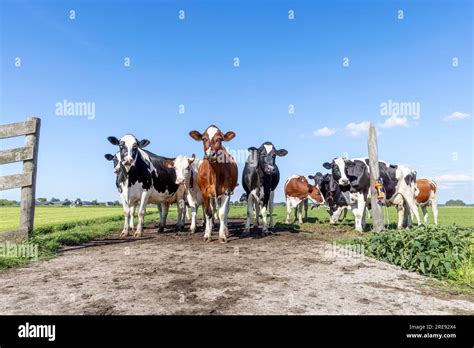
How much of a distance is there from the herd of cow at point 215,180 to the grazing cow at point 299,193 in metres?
3.40

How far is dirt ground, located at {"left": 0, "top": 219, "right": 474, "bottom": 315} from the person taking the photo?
3387mm

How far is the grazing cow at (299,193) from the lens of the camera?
51.5ft

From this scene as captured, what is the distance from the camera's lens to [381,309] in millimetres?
3367

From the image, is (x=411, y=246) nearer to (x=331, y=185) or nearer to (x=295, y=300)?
(x=295, y=300)

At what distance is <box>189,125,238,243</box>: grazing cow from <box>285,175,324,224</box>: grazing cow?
23.8ft

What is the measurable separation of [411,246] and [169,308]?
192 inches

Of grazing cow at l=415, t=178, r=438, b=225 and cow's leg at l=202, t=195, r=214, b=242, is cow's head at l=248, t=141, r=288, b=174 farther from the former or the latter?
grazing cow at l=415, t=178, r=438, b=225

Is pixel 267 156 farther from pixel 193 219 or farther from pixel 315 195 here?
pixel 315 195

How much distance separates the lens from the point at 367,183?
10.7m

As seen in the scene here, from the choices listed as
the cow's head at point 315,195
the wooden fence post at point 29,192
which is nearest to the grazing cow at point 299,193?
the cow's head at point 315,195

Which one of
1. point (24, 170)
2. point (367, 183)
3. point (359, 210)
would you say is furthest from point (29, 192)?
point (367, 183)

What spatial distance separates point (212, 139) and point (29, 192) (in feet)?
15.9

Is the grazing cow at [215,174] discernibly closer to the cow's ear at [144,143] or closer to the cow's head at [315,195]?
the cow's ear at [144,143]
